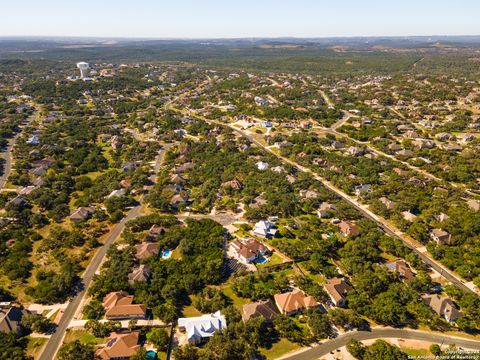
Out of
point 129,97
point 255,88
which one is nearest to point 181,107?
point 129,97

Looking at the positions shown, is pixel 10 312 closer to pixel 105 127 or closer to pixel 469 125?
pixel 105 127

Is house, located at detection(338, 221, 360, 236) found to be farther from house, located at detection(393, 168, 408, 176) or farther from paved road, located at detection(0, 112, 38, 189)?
paved road, located at detection(0, 112, 38, 189)

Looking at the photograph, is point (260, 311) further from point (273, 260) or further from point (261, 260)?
point (273, 260)

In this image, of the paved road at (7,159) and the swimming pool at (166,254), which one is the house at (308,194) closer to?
the swimming pool at (166,254)

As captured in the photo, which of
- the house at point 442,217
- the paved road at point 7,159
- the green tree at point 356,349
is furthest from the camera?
the paved road at point 7,159

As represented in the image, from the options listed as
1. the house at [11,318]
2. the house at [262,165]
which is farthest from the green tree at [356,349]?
the house at [262,165]

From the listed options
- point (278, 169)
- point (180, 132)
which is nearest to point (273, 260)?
point (278, 169)
